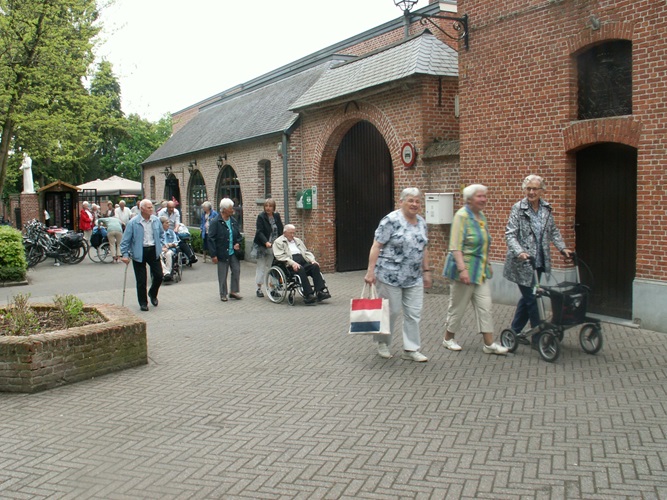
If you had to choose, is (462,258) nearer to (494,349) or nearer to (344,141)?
(494,349)

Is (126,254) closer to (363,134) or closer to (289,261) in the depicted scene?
(289,261)

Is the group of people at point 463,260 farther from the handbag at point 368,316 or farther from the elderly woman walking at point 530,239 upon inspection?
the handbag at point 368,316

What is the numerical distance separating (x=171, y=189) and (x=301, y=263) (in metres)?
18.0

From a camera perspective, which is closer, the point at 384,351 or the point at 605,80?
the point at 384,351

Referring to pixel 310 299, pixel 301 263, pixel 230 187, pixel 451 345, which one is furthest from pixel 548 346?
pixel 230 187

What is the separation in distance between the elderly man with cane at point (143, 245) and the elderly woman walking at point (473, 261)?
17.7ft

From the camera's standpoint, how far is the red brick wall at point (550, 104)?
8.06m

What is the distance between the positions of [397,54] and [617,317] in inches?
265

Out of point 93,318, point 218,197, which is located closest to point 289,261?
point 93,318

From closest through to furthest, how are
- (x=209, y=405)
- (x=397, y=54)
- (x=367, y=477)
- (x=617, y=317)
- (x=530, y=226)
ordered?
(x=367, y=477) < (x=209, y=405) < (x=530, y=226) < (x=617, y=317) < (x=397, y=54)

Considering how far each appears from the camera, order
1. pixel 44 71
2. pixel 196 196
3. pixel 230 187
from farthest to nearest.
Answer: pixel 196 196 < pixel 230 187 < pixel 44 71

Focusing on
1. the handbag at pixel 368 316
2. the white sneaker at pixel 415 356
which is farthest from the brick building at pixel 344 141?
the handbag at pixel 368 316

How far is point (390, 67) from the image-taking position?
501 inches

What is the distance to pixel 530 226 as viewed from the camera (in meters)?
7.17
